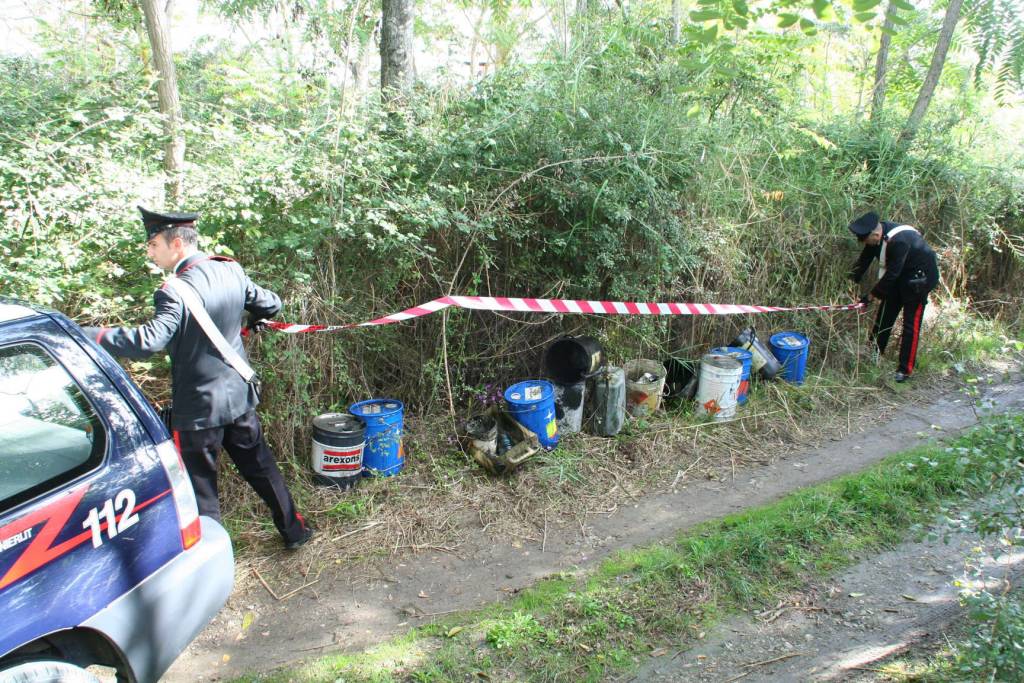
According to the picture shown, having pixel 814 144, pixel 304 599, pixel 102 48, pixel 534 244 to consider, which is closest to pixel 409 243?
pixel 534 244

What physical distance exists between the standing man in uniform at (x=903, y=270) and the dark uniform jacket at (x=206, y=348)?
660cm

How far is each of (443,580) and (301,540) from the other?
958 millimetres

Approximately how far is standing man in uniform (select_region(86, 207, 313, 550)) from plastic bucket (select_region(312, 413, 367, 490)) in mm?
800

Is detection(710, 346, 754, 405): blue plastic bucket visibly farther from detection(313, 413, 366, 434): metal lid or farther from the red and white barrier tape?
detection(313, 413, 366, 434): metal lid

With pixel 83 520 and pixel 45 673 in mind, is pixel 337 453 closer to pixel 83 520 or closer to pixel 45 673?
pixel 83 520

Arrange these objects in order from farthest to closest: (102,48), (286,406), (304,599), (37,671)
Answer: (102,48), (286,406), (304,599), (37,671)

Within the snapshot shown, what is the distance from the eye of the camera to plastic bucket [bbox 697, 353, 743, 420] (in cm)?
614

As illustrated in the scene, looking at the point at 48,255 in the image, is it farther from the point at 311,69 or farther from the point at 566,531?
the point at 566,531

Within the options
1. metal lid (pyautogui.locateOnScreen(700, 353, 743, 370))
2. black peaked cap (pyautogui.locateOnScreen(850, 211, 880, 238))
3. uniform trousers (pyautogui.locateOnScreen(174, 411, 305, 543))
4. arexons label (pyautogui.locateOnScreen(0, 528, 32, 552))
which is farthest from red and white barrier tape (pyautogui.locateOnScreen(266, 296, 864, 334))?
arexons label (pyautogui.locateOnScreen(0, 528, 32, 552))

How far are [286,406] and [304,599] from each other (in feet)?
4.90

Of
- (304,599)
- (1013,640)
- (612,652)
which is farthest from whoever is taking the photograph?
(304,599)

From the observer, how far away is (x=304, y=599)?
150 inches

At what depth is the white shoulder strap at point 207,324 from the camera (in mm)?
3350

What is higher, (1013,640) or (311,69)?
(311,69)
